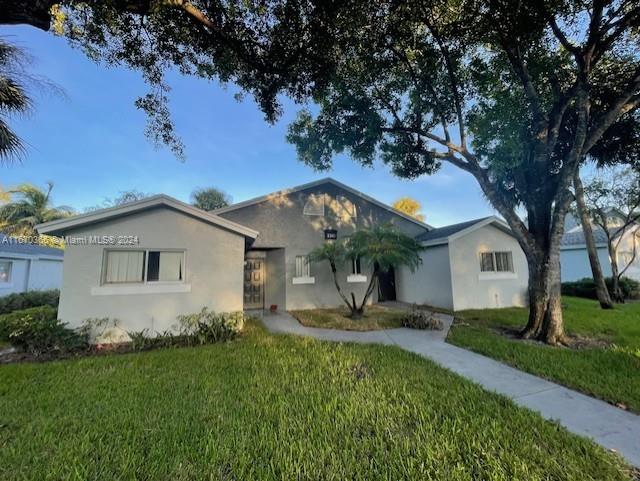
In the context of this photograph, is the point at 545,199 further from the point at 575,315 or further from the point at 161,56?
the point at 161,56

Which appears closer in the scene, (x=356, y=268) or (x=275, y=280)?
(x=275, y=280)

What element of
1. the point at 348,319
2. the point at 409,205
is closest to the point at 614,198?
the point at 348,319

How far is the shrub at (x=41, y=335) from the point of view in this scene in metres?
7.09

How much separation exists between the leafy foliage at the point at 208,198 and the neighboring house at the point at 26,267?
1322 centimetres

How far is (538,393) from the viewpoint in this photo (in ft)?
14.9

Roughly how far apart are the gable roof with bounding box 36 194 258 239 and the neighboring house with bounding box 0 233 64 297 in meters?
13.2

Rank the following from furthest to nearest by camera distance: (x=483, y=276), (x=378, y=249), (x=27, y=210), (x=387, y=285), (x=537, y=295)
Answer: (x=27, y=210) < (x=387, y=285) < (x=483, y=276) < (x=378, y=249) < (x=537, y=295)

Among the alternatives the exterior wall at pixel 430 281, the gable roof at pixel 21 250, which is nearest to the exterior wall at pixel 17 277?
the gable roof at pixel 21 250

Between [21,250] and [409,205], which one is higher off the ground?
[409,205]

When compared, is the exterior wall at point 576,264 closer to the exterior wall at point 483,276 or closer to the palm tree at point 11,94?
the exterior wall at point 483,276

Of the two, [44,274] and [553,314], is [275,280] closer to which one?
[553,314]

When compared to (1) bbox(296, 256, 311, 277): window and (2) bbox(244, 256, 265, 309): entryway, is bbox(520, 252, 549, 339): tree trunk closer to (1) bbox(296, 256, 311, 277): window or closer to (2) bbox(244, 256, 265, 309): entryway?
(1) bbox(296, 256, 311, 277): window

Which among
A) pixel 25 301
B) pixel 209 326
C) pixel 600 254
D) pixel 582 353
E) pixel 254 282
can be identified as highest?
pixel 600 254

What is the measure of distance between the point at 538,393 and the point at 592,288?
1906 cm
